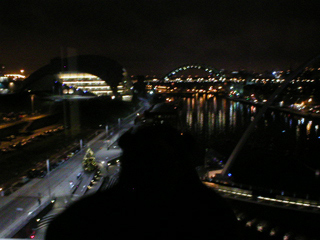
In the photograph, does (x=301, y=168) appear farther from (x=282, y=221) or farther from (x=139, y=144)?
(x=139, y=144)

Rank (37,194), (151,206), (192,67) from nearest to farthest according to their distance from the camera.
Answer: (151,206) < (37,194) < (192,67)

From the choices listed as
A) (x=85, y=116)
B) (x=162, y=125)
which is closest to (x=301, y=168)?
(x=162, y=125)

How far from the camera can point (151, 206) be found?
1.06ft

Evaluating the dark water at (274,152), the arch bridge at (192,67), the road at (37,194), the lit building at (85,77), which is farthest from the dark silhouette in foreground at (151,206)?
the arch bridge at (192,67)

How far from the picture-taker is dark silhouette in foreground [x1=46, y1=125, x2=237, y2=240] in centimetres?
31

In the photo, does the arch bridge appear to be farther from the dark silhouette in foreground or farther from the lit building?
the dark silhouette in foreground

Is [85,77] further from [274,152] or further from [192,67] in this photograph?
[192,67]

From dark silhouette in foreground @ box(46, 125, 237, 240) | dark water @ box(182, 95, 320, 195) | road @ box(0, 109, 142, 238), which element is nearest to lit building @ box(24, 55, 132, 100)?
dark water @ box(182, 95, 320, 195)

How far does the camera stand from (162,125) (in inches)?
16.8

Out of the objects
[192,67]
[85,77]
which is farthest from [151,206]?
[192,67]

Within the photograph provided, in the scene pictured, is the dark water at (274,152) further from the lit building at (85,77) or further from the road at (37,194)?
the lit building at (85,77)

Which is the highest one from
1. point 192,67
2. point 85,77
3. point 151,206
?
point 192,67

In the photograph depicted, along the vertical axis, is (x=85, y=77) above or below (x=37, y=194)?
above

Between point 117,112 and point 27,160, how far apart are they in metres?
9.14
